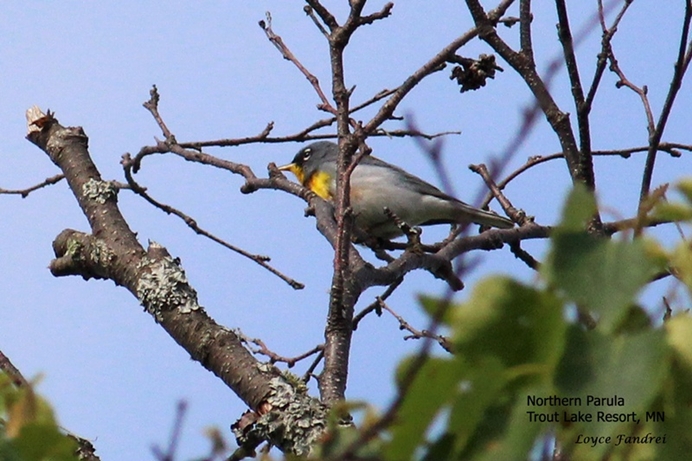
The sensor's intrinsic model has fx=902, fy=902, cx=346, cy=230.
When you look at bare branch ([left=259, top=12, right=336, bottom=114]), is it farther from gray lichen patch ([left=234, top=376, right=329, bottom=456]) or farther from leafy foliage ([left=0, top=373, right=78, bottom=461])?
leafy foliage ([left=0, top=373, right=78, bottom=461])

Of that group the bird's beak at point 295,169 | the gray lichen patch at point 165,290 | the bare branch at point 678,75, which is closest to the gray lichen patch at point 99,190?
the gray lichen patch at point 165,290

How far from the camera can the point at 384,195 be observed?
7133 mm

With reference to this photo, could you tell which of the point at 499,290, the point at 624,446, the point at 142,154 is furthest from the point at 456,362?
the point at 142,154

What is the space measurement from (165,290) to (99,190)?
92cm

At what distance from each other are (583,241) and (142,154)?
385cm

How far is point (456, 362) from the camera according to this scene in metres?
0.87

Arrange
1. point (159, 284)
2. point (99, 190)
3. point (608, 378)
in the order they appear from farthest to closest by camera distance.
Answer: point (99, 190) → point (159, 284) → point (608, 378)

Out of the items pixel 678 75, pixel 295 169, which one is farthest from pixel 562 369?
pixel 295 169

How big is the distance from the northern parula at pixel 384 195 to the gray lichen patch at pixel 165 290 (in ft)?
10.3

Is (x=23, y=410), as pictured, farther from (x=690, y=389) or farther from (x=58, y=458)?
(x=690, y=389)

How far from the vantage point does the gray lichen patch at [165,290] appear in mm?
3371

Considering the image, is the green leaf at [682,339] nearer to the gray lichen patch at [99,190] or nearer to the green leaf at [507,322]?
the green leaf at [507,322]

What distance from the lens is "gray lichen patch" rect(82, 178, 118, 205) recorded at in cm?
405

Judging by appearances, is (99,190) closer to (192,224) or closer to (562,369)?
(192,224)
